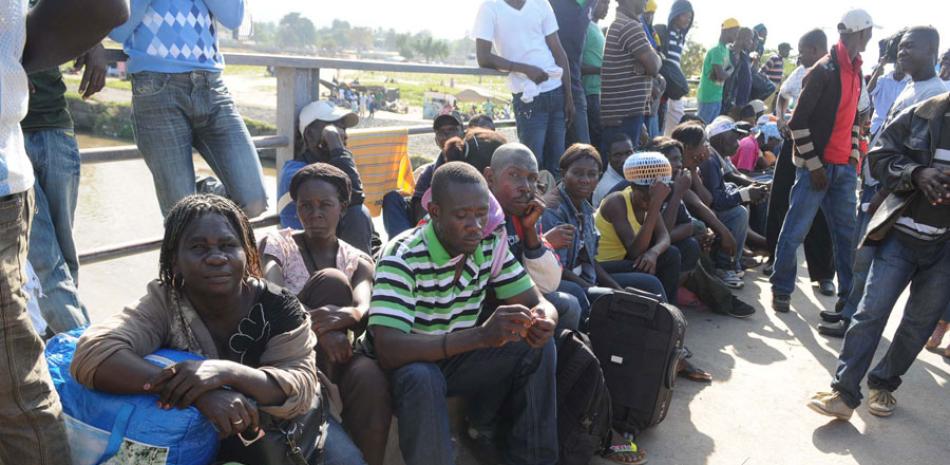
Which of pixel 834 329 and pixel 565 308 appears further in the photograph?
pixel 834 329

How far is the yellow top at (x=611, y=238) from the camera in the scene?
4949 mm

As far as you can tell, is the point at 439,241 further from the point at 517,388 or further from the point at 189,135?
the point at 189,135

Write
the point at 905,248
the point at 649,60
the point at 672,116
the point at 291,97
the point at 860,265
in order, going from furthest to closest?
the point at 672,116, the point at 649,60, the point at 291,97, the point at 860,265, the point at 905,248

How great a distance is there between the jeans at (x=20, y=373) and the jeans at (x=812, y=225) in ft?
18.1

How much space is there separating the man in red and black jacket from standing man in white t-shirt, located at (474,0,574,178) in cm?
171

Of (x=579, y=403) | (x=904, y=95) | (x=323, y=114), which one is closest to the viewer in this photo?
(x=579, y=403)

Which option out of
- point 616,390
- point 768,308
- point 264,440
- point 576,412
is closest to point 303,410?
point 264,440

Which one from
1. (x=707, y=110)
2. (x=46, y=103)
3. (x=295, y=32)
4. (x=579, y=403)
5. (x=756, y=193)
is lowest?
(x=295, y=32)

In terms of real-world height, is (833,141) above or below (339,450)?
above

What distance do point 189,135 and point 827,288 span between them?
5265 millimetres

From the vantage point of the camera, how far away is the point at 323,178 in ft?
11.3

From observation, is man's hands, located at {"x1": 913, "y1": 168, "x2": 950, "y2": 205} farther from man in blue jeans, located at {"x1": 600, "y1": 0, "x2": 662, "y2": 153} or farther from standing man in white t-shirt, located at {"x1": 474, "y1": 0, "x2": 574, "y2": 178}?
man in blue jeans, located at {"x1": 600, "y1": 0, "x2": 662, "y2": 153}

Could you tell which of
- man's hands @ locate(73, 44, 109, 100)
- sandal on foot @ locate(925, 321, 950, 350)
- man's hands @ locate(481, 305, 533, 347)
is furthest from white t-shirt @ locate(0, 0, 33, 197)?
sandal on foot @ locate(925, 321, 950, 350)

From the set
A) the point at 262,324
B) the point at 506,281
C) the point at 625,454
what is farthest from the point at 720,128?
the point at 262,324
